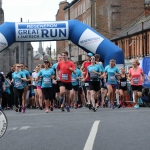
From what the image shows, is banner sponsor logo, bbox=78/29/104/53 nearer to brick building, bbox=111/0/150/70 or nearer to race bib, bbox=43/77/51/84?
race bib, bbox=43/77/51/84

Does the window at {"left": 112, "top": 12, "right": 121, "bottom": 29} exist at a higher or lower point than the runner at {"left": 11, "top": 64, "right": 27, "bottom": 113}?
higher

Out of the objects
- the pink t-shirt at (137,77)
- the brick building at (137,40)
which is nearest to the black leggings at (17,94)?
the pink t-shirt at (137,77)

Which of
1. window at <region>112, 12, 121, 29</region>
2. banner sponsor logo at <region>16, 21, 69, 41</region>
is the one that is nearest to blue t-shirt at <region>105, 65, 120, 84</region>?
banner sponsor logo at <region>16, 21, 69, 41</region>

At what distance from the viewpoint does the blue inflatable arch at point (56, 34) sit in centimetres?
3170

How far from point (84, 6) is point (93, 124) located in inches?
3498

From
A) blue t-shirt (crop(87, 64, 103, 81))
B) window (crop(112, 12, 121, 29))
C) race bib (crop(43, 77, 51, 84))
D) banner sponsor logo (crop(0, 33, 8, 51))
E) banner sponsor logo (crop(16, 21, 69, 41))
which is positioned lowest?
race bib (crop(43, 77, 51, 84))

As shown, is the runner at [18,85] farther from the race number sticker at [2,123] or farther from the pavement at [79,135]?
the race number sticker at [2,123]

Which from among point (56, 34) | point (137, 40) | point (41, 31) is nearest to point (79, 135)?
point (41, 31)

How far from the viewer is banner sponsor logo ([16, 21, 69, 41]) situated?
32.0 m

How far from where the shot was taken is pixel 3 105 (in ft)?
103

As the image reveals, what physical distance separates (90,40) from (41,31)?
87.1 inches

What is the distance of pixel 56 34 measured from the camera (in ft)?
106

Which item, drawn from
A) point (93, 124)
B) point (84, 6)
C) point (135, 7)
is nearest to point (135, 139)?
point (93, 124)

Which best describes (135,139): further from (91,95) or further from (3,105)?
(3,105)
